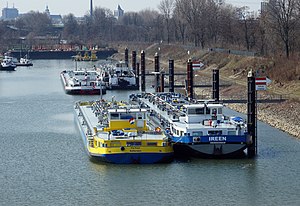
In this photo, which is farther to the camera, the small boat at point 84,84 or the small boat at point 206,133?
the small boat at point 84,84

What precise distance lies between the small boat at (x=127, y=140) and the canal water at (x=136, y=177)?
393mm

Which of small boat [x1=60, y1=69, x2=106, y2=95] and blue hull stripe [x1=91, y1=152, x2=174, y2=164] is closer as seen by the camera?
blue hull stripe [x1=91, y1=152, x2=174, y2=164]

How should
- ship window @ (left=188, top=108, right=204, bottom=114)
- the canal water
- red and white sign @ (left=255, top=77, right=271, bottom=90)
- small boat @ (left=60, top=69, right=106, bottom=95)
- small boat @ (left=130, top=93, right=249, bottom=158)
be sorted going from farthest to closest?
small boat @ (left=60, top=69, right=106, bottom=95), red and white sign @ (left=255, top=77, right=271, bottom=90), ship window @ (left=188, top=108, right=204, bottom=114), small boat @ (left=130, top=93, right=249, bottom=158), the canal water

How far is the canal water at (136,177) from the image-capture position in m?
28.4

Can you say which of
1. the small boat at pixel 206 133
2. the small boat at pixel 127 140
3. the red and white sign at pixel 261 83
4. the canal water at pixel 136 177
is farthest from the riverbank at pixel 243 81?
the small boat at pixel 127 140

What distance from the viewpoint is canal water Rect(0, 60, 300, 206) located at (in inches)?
1117

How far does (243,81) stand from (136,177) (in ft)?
112

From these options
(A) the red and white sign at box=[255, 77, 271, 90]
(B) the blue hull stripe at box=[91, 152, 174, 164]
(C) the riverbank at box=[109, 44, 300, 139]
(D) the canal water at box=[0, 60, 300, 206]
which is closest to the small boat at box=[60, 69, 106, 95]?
(C) the riverbank at box=[109, 44, 300, 139]

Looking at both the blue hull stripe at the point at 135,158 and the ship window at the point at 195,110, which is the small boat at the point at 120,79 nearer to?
the ship window at the point at 195,110

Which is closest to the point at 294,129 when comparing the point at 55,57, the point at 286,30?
the point at 286,30

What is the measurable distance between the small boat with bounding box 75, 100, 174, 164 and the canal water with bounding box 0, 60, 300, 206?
39 centimetres

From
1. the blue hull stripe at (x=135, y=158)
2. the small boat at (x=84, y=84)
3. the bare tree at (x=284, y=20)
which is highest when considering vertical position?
the bare tree at (x=284, y=20)

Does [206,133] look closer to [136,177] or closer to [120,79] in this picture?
[136,177]

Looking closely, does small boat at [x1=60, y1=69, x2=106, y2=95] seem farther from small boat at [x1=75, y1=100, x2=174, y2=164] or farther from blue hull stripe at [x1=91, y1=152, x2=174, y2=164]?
blue hull stripe at [x1=91, y1=152, x2=174, y2=164]
